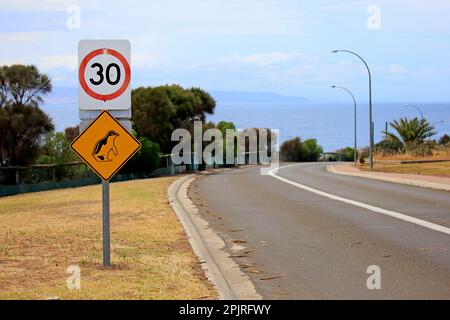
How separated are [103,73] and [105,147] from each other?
0.96m

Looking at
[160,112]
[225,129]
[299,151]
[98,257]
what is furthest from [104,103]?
[299,151]

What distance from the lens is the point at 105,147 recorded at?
9.28 m

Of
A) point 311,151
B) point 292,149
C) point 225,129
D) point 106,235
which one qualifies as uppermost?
point 225,129

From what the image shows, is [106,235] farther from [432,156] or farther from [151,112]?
[432,156]

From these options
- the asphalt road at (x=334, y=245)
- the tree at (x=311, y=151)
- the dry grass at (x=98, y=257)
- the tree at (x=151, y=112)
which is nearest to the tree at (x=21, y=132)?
the tree at (x=151, y=112)

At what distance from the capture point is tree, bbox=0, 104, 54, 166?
36.3m

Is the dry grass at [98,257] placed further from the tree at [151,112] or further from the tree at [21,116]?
the tree at [151,112]

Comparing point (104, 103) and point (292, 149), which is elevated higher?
point (104, 103)

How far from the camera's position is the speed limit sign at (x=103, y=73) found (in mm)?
9125

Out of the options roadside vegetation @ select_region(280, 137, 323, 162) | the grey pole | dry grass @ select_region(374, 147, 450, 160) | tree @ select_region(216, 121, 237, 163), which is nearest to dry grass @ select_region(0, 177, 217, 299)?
the grey pole

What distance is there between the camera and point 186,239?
1275 cm

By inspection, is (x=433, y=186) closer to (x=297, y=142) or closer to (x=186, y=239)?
(x=186, y=239)

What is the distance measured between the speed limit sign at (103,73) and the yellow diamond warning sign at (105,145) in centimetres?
23

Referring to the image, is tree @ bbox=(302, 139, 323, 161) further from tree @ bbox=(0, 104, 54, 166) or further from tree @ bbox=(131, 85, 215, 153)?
tree @ bbox=(0, 104, 54, 166)
